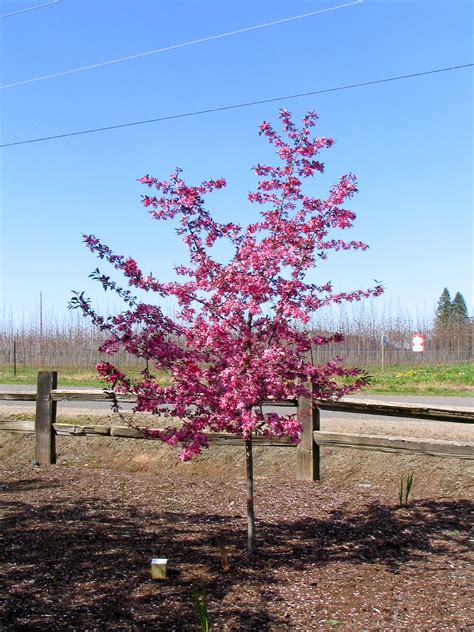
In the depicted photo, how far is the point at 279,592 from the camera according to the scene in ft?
14.3

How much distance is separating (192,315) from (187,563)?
70.0 inches

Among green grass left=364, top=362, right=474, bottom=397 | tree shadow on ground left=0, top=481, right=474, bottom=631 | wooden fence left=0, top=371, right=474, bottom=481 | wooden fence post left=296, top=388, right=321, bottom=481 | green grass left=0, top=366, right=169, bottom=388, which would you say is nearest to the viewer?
tree shadow on ground left=0, top=481, right=474, bottom=631

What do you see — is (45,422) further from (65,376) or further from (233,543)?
(65,376)

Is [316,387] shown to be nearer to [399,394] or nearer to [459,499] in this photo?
[459,499]

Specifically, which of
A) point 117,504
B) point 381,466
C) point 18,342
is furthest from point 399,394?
point 18,342

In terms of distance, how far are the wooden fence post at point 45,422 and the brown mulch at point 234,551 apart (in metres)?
0.51

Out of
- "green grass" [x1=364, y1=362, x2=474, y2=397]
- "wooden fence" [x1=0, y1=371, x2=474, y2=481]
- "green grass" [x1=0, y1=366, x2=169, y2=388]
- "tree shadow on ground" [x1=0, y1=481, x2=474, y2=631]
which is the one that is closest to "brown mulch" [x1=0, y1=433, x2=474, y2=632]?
"tree shadow on ground" [x1=0, y1=481, x2=474, y2=631]

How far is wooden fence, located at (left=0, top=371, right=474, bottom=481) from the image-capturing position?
703 centimetres

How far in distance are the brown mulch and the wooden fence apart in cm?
44

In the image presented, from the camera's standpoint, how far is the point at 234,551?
5.20 metres

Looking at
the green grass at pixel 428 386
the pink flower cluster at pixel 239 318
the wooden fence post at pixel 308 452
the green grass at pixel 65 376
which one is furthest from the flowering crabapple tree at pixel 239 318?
the green grass at pixel 65 376

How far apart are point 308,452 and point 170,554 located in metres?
2.82

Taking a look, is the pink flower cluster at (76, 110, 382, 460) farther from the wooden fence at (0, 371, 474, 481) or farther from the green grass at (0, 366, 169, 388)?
the green grass at (0, 366, 169, 388)

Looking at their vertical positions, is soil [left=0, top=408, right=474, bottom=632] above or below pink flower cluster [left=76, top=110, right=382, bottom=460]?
below
